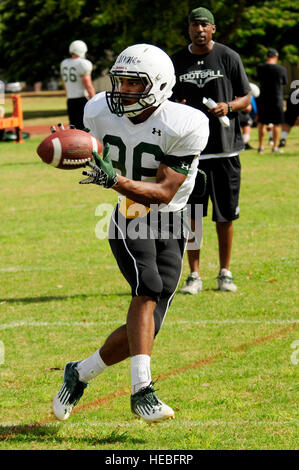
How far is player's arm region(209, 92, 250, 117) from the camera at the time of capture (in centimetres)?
694

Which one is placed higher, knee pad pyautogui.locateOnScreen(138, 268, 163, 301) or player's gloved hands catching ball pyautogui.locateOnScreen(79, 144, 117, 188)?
player's gloved hands catching ball pyautogui.locateOnScreen(79, 144, 117, 188)

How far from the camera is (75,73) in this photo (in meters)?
15.4

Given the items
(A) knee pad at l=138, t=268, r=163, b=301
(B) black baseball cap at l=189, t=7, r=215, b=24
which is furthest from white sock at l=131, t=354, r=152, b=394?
(B) black baseball cap at l=189, t=7, r=215, b=24

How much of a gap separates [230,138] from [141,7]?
2125 centimetres

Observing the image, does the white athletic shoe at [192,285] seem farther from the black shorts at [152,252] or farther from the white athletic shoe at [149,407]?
the white athletic shoe at [149,407]

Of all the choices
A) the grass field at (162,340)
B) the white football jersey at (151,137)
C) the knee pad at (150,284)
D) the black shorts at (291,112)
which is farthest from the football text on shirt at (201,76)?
the black shorts at (291,112)

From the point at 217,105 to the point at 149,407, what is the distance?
344 cm

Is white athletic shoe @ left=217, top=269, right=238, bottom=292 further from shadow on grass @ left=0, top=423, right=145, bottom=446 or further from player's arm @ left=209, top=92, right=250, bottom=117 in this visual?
shadow on grass @ left=0, top=423, right=145, bottom=446

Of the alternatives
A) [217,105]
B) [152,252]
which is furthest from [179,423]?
[217,105]

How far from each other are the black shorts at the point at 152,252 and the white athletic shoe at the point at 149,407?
422 millimetres

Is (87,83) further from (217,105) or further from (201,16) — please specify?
(217,105)

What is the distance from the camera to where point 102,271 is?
26.7 feet

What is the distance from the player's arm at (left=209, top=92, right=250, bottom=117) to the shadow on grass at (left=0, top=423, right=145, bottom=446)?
11.0ft
